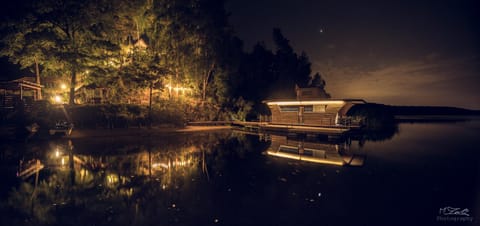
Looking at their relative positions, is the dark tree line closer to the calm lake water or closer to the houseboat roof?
the houseboat roof

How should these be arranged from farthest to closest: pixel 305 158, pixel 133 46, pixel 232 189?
pixel 133 46 < pixel 305 158 < pixel 232 189

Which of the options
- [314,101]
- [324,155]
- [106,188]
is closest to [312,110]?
[314,101]

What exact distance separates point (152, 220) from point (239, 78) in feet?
116

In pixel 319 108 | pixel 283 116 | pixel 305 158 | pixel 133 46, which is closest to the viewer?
pixel 305 158

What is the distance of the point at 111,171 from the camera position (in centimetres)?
970

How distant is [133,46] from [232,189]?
29849mm

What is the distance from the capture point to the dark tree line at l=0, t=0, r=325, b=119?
22984mm

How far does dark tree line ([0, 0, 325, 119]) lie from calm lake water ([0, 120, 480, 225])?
14.3 meters

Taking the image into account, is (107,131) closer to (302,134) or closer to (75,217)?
(75,217)

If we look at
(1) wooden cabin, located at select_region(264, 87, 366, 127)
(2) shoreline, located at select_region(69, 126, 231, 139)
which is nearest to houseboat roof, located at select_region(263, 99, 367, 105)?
(1) wooden cabin, located at select_region(264, 87, 366, 127)

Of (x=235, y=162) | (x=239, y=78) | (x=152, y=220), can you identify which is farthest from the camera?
(x=239, y=78)

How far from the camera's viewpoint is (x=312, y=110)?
24797 mm

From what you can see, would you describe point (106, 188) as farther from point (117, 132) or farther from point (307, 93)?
point (307, 93)

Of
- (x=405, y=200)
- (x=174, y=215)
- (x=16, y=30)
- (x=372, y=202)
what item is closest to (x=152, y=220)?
(x=174, y=215)
